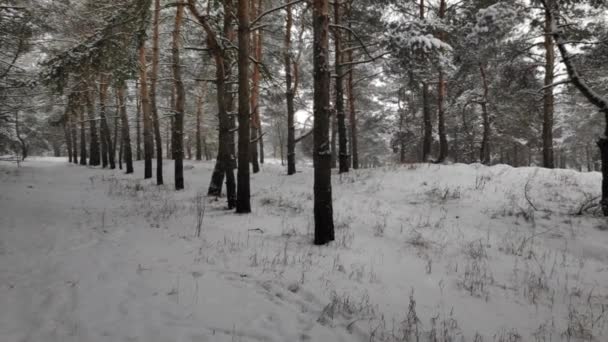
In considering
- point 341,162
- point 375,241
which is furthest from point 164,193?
point 375,241

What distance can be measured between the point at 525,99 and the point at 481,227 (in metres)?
10.3

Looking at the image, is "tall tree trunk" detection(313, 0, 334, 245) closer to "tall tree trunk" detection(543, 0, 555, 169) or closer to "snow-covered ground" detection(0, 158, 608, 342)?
"snow-covered ground" detection(0, 158, 608, 342)

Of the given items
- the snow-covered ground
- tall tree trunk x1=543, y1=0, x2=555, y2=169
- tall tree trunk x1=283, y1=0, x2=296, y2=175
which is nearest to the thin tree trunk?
the snow-covered ground

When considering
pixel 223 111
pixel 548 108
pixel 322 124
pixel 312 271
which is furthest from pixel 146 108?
pixel 548 108

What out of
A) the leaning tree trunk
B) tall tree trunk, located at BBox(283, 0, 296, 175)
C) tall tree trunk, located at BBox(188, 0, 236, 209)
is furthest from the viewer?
tall tree trunk, located at BBox(283, 0, 296, 175)

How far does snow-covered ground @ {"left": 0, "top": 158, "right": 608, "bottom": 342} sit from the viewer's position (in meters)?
3.39

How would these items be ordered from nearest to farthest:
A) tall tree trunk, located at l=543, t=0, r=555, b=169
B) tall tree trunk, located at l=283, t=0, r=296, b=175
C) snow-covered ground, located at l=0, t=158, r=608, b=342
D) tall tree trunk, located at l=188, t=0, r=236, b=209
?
snow-covered ground, located at l=0, t=158, r=608, b=342
tall tree trunk, located at l=188, t=0, r=236, b=209
tall tree trunk, located at l=543, t=0, r=555, b=169
tall tree trunk, located at l=283, t=0, r=296, b=175

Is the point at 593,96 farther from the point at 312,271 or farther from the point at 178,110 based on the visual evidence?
the point at 178,110

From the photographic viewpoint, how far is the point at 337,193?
1098cm

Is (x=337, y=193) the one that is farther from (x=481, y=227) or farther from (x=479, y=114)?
(x=479, y=114)

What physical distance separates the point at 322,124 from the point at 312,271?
8.97 feet

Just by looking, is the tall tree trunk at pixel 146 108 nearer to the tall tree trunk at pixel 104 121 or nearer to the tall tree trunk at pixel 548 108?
the tall tree trunk at pixel 104 121

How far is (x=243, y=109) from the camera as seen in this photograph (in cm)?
834

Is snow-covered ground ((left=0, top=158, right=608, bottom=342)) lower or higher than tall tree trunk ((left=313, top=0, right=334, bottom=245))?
lower
